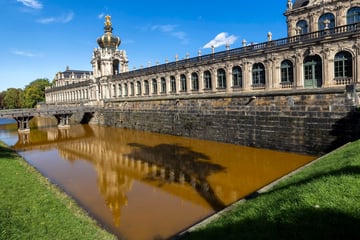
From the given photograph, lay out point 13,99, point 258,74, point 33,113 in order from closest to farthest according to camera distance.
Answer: point 258,74 < point 33,113 < point 13,99

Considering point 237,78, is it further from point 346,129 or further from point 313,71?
point 346,129

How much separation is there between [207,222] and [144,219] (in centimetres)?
373

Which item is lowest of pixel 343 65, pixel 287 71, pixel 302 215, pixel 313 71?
pixel 302 215

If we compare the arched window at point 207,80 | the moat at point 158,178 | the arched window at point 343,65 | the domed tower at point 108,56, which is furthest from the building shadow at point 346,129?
the domed tower at point 108,56

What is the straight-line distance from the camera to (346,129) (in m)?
15.3

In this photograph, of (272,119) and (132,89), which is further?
(132,89)

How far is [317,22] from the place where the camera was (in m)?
30.8

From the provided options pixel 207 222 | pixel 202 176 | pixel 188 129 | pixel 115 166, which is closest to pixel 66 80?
pixel 188 129

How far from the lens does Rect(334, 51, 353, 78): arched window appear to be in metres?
20.3

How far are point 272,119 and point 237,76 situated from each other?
9.91m

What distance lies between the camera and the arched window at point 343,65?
20328 mm

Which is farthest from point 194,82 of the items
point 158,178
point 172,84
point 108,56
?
point 108,56

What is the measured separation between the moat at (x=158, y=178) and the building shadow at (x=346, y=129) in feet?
5.99

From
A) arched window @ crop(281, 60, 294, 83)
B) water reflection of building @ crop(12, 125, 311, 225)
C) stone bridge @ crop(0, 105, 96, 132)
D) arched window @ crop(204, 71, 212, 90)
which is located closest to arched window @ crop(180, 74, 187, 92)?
arched window @ crop(204, 71, 212, 90)
